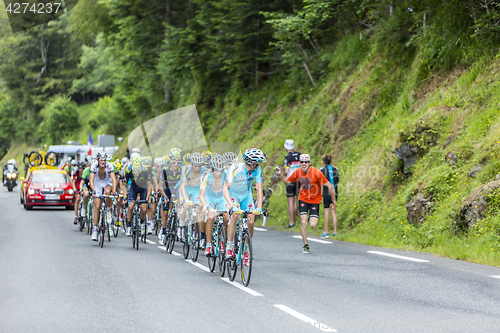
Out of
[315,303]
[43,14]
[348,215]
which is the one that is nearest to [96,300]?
[315,303]

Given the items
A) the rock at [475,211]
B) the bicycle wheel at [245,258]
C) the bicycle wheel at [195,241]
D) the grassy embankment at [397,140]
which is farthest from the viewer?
the grassy embankment at [397,140]

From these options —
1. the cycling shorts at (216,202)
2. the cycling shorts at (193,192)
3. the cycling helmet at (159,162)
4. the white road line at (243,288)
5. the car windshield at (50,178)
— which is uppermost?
the cycling helmet at (159,162)

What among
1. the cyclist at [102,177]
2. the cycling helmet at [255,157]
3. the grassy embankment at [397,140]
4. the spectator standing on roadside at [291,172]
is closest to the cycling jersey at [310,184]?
the grassy embankment at [397,140]

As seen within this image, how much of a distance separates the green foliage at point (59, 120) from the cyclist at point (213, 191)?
7721 cm

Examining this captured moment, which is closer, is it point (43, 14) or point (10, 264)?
point (10, 264)

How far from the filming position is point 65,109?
84.9 metres

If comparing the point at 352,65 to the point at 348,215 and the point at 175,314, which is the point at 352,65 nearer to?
the point at 348,215

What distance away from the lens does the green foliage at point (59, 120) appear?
83.9m

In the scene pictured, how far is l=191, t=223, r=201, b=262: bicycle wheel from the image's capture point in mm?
11498

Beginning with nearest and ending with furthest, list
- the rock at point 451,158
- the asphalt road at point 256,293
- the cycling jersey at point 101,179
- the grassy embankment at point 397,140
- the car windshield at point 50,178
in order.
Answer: the asphalt road at point 256,293 → the grassy embankment at point 397,140 → the rock at point 451,158 → the cycling jersey at point 101,179 → the car windshield at point 50,178

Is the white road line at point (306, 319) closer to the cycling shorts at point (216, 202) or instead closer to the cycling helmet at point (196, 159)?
the cycling shorts at point (216, 202)

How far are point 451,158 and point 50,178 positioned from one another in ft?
58.9

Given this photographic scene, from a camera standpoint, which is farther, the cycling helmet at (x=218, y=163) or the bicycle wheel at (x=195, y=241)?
the bicycle wheel at (x=195, y=241)

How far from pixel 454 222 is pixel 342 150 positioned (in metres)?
8.10
